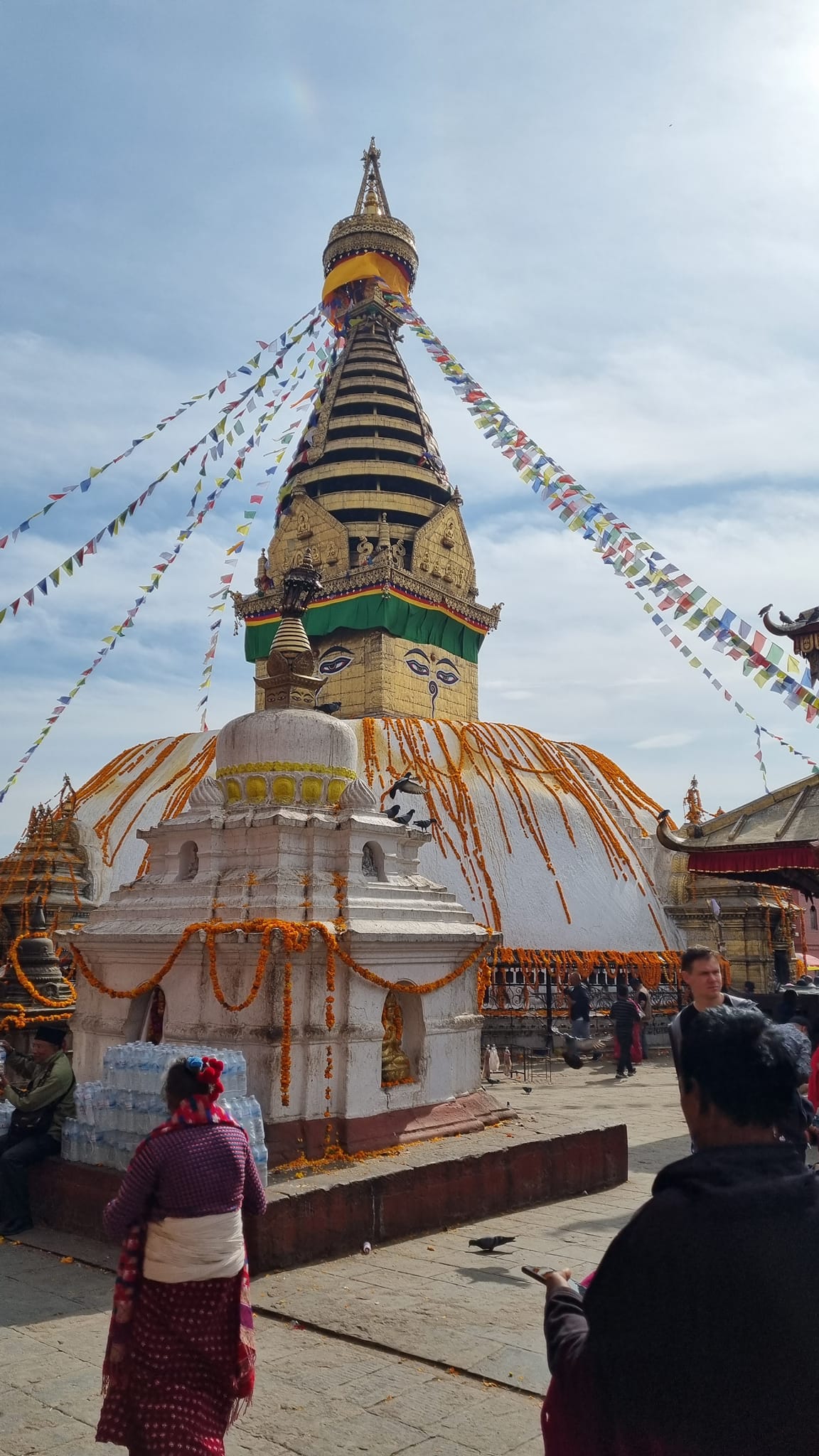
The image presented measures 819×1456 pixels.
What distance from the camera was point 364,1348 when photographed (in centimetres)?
443

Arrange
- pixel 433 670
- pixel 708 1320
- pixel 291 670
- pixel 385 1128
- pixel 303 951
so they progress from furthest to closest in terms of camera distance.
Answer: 1. pixel 433 670
2. pixel 291 670
3. pixel 385 1128
4. pixel 303 951
5. pixel 708 1320

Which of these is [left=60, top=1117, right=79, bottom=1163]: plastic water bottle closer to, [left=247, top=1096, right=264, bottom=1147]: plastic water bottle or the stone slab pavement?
[left=247, top=1096, right=264, bottom=1147]: plastic water bottle

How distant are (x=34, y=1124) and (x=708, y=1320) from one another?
5.65m

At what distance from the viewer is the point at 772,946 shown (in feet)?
67.6

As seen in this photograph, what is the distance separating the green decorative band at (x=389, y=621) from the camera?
90.9 ft

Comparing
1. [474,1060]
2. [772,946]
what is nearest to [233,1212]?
[474,1060]

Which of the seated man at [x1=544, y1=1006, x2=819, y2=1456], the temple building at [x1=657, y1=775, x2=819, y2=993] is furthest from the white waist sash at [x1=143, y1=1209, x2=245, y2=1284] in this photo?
the temple building at [x1=657, y1=775, x2=819, y2=993]

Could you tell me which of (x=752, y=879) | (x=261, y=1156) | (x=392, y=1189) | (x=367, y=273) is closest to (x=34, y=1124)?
(x=261, y=1156)

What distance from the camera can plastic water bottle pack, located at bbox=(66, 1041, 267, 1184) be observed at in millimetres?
5867

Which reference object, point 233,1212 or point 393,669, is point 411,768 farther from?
point 233,1212

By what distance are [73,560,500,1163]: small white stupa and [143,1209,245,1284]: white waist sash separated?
3618 millimetres

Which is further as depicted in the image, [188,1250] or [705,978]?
[705,978]

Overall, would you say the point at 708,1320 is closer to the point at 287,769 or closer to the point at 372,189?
the point at 287,769

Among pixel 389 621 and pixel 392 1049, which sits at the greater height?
pixel 389 621
